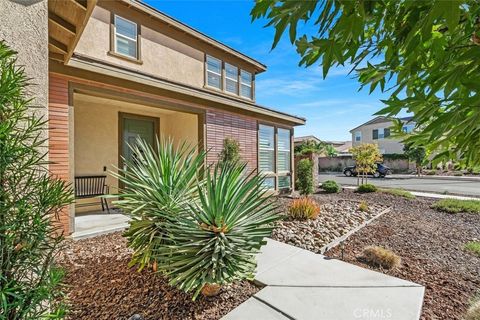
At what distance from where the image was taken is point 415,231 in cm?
606

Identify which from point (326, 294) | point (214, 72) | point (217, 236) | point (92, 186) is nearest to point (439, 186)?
point (214, 72)

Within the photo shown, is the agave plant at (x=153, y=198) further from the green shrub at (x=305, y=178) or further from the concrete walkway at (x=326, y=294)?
the green shrub at (x=305, y=178)

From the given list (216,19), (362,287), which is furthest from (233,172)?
(216,19)

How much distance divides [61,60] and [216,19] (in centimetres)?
638

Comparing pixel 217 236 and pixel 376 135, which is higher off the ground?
pixel 376 135

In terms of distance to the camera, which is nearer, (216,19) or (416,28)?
(416,28)

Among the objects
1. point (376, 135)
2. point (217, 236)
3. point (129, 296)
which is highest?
point (376, 135)

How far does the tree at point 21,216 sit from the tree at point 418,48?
1.41 meters

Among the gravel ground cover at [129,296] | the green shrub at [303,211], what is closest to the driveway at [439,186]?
the green shrub at [303,211]

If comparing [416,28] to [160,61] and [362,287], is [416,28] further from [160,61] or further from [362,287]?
[160,61]

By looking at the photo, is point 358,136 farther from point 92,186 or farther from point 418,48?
point 418,48

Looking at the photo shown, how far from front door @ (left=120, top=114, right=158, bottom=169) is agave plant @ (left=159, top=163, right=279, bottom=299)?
6.04 meters

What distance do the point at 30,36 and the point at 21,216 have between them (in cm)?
164

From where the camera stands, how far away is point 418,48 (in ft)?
3.79
